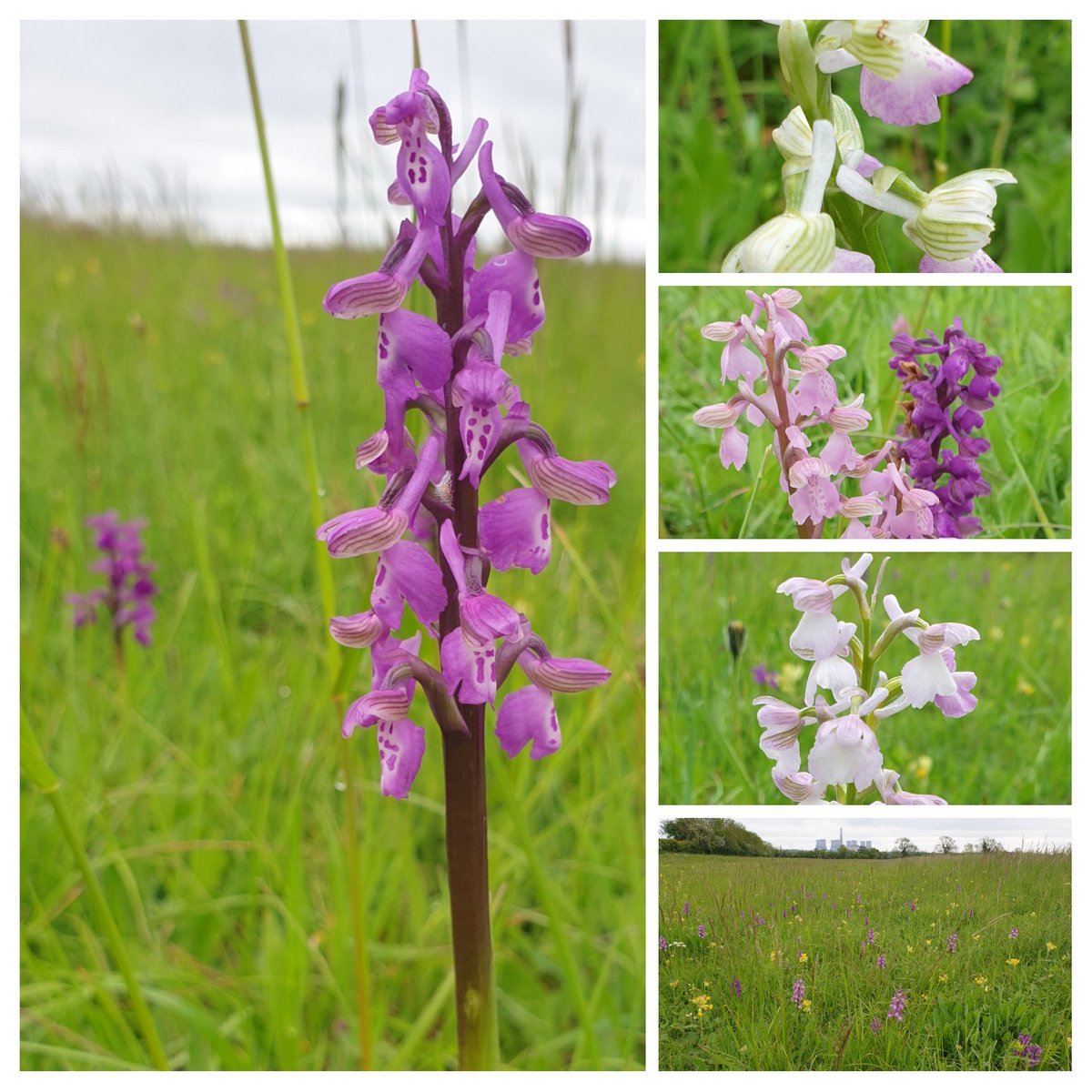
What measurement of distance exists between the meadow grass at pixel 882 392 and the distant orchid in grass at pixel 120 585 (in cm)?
124

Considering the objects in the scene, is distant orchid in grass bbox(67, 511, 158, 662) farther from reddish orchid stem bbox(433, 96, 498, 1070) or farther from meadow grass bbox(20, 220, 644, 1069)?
reddish orchid stem bbox(433, 96, 498, 1070)

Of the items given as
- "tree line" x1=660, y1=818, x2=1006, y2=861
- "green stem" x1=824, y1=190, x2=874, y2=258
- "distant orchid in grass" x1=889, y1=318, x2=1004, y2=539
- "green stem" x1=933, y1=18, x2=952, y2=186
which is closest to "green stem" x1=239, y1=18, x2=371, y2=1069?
"tree line" x1=660, y1=818, x2=1006, y2=861

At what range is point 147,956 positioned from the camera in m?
1.44

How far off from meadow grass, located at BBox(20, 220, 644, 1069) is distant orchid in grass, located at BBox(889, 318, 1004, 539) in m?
0.48

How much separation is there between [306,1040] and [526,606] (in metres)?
0.80

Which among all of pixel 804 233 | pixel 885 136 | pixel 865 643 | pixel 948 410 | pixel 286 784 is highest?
pixel 885 136

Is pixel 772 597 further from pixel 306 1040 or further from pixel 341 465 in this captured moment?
pixel 341 465

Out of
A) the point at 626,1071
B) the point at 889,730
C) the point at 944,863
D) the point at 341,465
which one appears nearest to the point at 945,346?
the point at 889,730

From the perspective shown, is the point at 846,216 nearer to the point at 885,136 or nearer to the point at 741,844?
the point at 885,136

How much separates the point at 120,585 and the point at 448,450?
1448 millimetres

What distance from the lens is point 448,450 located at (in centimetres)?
81

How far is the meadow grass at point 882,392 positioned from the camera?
1298mm

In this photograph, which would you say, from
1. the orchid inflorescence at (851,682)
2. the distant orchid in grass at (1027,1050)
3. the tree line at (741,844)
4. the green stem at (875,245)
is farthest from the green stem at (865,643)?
the distant orchid in grass at (1027,1050)

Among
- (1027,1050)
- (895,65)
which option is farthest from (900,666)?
(895,65)
